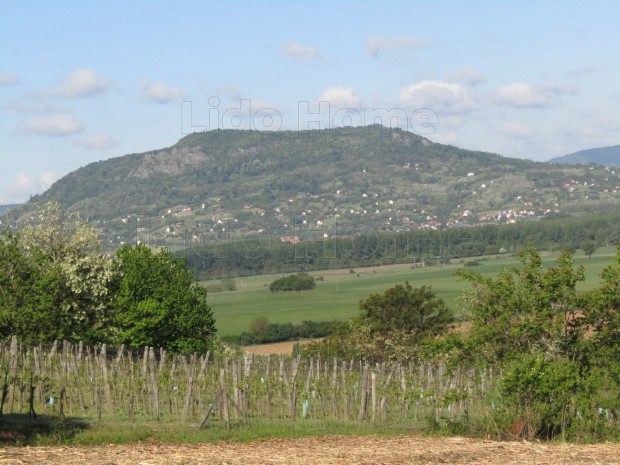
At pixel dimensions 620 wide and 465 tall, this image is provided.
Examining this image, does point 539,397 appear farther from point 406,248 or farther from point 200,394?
point 406,248

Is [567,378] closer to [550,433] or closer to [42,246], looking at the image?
[550,433]

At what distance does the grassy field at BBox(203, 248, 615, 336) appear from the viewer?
378ft

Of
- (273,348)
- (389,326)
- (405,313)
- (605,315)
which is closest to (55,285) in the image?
(389,326)

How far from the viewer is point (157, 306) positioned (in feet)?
158

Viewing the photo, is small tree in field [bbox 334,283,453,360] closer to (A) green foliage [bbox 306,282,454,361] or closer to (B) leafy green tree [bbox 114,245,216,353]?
(A) green foliage [bbox 306,282,454,361]

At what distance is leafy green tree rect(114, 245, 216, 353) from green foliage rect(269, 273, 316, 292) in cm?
9612

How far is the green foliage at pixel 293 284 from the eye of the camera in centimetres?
14850

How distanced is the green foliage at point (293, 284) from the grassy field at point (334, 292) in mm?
1470

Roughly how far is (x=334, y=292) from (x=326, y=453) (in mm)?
126726

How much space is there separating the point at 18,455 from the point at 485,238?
561 ft

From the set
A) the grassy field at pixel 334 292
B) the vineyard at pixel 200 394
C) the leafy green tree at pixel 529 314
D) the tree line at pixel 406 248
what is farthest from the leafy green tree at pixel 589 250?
the leafy green tree at pixel 529 314

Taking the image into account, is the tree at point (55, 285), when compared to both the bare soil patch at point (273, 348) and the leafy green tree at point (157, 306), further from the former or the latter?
the bare soil patch at point (273, 348)

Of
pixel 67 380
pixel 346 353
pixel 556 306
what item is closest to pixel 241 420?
pixel 67 380

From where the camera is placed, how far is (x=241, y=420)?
940 inches
